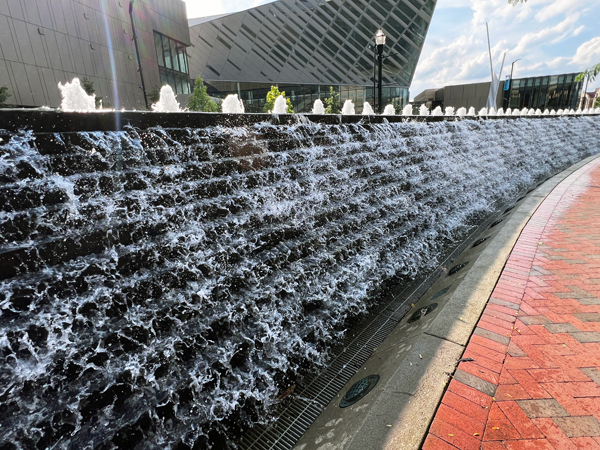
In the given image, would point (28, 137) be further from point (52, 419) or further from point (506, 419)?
point (506, 419)

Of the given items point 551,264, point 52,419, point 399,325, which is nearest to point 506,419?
point 399,325

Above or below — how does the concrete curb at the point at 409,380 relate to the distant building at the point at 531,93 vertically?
below

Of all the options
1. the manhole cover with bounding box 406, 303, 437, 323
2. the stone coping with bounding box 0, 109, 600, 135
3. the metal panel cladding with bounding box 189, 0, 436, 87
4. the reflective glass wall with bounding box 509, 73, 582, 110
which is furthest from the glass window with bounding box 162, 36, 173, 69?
the reflective glass wall with bounding box 509, 73, 582, 110

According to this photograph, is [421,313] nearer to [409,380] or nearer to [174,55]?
[409,380]

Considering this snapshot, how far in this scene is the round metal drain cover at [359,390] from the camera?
2744mm

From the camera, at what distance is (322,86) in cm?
4206

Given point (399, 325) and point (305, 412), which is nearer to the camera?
point (305, 412)

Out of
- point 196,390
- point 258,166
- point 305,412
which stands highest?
point 258,166

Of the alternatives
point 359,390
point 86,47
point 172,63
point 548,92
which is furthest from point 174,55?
point 548,92

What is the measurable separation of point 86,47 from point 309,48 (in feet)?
85.4

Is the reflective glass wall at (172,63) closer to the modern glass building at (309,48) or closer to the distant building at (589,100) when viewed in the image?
the modern glass building at (309,48)

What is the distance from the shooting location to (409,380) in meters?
2.37

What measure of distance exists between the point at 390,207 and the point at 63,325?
5.18 m

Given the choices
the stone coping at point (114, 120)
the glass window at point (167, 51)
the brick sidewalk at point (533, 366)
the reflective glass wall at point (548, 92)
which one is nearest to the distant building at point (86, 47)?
the glass window at point (167, 51)
